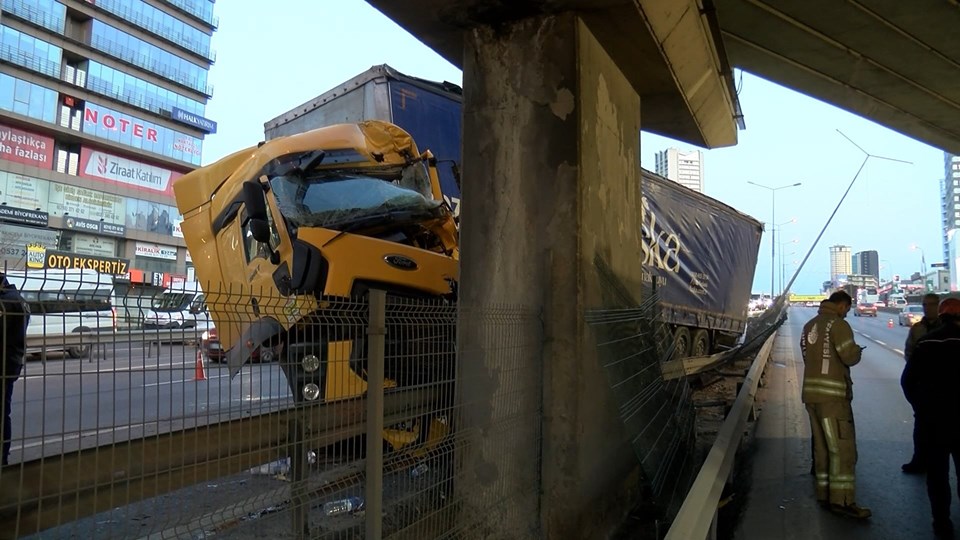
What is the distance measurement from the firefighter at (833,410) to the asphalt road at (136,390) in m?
4.78

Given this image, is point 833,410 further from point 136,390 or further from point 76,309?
point 76,309

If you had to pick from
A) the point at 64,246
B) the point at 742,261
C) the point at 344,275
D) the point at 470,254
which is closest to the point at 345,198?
the point at 344,275

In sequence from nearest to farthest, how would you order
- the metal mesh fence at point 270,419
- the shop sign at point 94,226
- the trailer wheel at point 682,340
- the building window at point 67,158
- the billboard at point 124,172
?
1. the metal mesh fence at point 270,419
2. the trailer wheel at point 682,340
3. the shop sign at point 94,226
4. the building window at point 67,158
5. the billboard at point 124,172

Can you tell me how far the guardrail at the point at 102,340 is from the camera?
189 centimetres

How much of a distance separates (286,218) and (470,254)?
7.10 feet

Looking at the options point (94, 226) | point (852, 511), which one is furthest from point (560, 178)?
point (94, 226)

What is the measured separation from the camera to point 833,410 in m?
5.38

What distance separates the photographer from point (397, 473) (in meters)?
3.15

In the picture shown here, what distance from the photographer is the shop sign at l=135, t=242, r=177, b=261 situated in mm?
50531

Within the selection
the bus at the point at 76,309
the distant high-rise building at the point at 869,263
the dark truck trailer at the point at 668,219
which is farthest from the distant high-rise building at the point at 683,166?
the distant high-rise building at the point at 869,263

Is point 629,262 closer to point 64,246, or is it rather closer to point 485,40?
point 485,40

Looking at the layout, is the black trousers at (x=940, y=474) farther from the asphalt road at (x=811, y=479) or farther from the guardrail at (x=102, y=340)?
the guardrail at (x=102, y=340)

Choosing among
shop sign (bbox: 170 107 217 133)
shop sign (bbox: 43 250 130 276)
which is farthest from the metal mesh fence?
shop sign (bbox: 170 107 217 133)

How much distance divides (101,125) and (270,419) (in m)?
56.5
